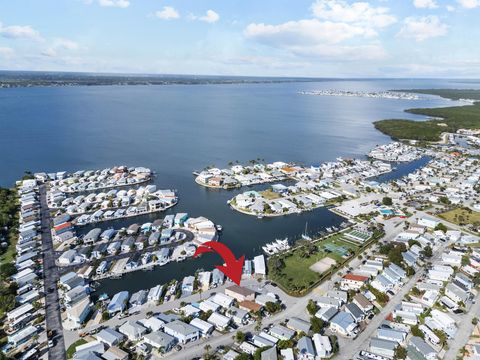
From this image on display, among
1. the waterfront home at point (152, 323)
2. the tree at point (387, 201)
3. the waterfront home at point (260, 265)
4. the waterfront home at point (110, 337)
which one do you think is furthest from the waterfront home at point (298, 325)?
the tree at point (387, 201)

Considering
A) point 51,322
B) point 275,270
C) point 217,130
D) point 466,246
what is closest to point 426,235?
point 466,246

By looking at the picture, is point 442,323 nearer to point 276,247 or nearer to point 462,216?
point 276,247

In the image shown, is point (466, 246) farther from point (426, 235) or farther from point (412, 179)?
point (412, 179)

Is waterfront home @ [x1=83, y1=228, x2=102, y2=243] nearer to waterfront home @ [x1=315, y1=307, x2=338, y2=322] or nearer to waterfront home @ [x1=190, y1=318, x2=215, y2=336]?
waterfront home @ [x1=190, y1=318, x2=215, y2=336]

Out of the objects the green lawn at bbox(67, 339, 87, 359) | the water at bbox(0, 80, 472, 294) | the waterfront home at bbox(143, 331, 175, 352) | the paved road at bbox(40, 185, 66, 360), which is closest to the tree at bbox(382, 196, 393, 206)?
the water at bbox(0, 80, 472, 294)

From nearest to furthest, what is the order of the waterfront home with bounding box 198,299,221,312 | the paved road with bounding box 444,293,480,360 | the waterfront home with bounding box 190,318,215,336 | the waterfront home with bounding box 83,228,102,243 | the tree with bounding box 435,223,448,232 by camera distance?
the paved road with bounding box 444,293,480,360, the waterfront home with bounding box 190,318,215,336, the waterfront home with bounding box 198,299,221,312, the waterfront home with bounding box 83,228,102,243, the tree with bounding box 435,223,448,232
